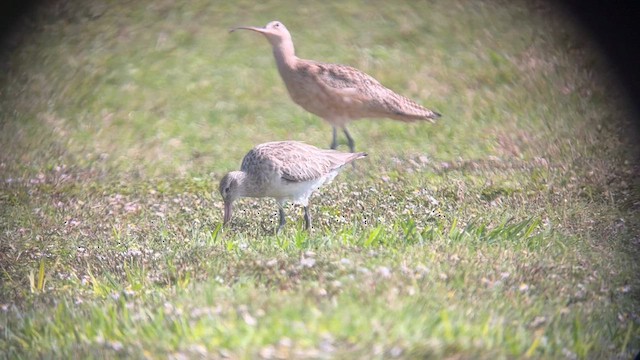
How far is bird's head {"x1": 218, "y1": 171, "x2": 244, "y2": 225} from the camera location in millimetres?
6078

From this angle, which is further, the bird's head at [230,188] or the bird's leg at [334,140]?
the bird's leg at [334,140]

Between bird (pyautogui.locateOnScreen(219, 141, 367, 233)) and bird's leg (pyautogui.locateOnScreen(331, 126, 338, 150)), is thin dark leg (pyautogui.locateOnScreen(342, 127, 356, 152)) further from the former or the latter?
bird (pyautogui.locateOnScreen(219, 141, 367, 233))

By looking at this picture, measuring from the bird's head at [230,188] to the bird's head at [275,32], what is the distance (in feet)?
3.20

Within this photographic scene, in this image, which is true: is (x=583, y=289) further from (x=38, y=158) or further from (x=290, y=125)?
(x=38, y=158)

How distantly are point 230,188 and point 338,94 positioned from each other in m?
1.19

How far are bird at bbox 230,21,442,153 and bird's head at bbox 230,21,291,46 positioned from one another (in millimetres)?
11

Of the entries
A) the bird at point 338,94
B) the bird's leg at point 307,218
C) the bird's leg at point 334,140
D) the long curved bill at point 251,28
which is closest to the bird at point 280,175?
the bird's leg at point 307,218

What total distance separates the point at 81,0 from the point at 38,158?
1.37 m

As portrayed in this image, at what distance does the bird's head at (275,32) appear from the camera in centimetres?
639

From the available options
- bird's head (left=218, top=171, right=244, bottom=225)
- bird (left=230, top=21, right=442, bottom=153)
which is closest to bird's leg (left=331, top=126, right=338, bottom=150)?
bird (left=230, top=21, right=442, bottom=153)

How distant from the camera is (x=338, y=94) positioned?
680 cm

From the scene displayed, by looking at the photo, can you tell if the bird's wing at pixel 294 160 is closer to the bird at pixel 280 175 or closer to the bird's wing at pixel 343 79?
the bird at pixel 280 175

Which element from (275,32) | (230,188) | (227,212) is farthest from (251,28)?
(227,212)

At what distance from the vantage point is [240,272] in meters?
5.05
